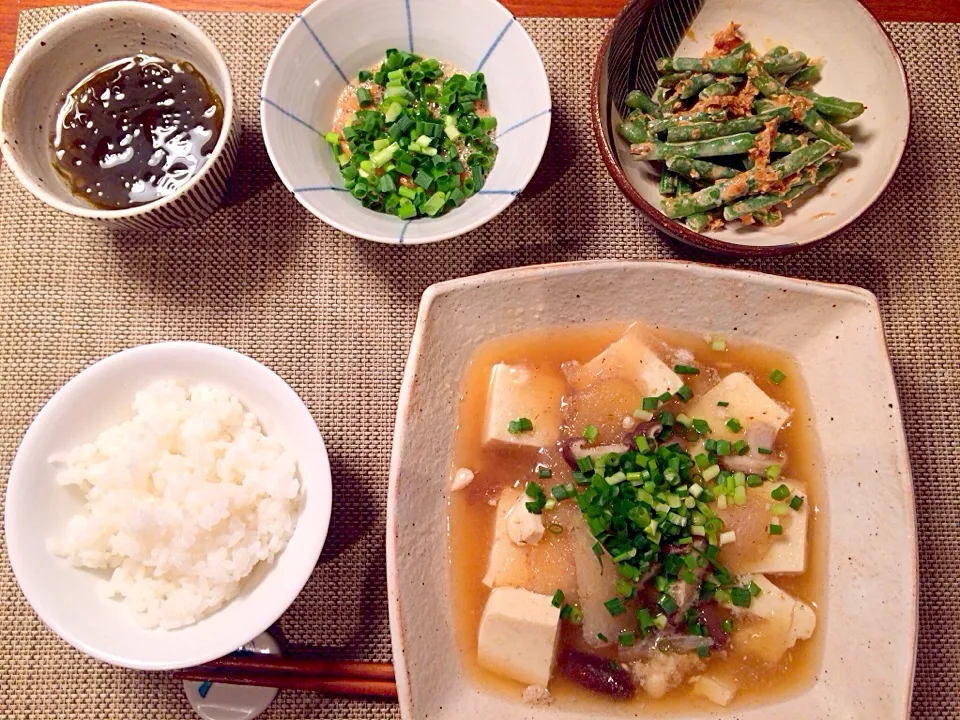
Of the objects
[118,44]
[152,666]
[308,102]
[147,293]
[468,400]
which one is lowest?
[152,666]

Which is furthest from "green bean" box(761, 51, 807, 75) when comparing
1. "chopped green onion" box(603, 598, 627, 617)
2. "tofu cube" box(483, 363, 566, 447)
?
"chopped green onion" box(603, 598, 627, 617)

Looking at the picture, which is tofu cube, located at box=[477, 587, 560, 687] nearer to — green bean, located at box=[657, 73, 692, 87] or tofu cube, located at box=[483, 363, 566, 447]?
tofu cube, located at box=[483, 363, 566, 447]

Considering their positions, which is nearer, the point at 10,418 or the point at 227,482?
the point at 227,482

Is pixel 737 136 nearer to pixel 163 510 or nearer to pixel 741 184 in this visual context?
pixel 741 184

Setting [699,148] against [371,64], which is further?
[371,64]

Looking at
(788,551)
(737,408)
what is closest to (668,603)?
(788,551)

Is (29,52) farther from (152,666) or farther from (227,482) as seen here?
(152,666)

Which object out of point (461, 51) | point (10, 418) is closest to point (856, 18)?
point (461, 51)
